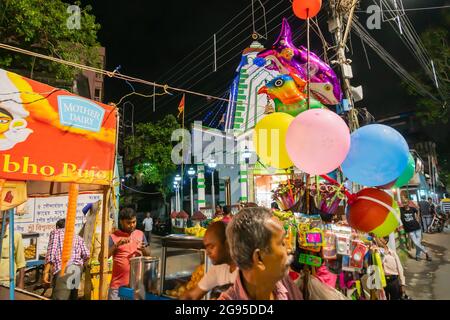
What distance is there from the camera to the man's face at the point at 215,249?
2.46m

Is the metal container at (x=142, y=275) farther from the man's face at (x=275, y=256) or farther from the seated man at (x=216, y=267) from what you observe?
the man's face at (x=275, y=256)

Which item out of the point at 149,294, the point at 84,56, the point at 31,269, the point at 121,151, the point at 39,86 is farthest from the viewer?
the point at 121,151

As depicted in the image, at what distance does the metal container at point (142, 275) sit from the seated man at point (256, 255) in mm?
1315

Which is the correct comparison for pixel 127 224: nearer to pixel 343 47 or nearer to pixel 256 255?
pixel 256 255

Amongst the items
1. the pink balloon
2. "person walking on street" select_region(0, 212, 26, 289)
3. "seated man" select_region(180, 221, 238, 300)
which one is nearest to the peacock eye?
the pink balloon

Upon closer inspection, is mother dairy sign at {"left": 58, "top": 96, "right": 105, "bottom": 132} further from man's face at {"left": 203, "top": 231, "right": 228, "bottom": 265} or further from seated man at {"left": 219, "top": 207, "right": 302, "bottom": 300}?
seated man at {"left": 219, "top": 207, "right": 302, "bottom": 300}

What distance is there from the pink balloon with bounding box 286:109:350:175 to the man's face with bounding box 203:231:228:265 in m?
1.40

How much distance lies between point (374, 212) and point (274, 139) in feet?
4.93

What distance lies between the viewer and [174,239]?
3279 millimetres

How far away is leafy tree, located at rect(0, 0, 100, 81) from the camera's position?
10680 mm

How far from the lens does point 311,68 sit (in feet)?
15.9
